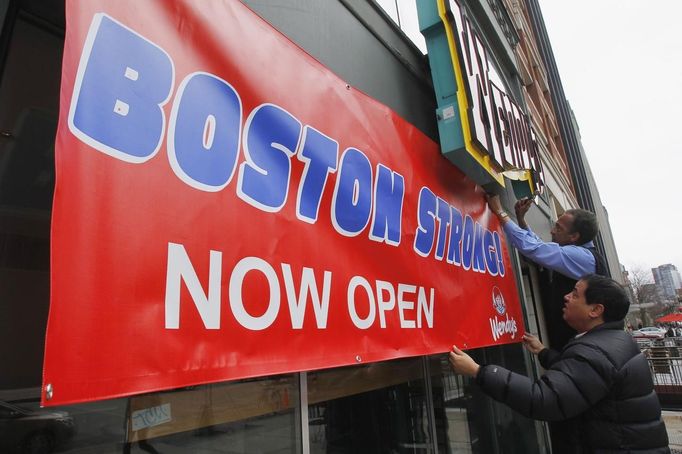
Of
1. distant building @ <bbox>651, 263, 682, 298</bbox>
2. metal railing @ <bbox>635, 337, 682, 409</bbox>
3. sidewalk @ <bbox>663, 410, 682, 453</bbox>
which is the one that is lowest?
sidewalk @ <bbox>663, 410, 682, 453</bbox>

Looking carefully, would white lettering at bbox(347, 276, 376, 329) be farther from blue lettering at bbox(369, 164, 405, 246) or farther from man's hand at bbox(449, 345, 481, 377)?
man's hand at bbox(449, 345, 481, 377)

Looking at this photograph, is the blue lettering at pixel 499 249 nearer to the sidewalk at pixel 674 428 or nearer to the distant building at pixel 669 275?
the sidewalk at pixel 674 428

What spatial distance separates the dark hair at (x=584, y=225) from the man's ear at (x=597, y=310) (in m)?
1.46

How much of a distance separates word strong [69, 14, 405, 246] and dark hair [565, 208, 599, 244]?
A: 2.51 m

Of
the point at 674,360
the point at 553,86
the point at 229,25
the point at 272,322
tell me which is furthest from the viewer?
the point at 553,86

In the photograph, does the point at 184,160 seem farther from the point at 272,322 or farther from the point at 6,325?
the point at 6,325

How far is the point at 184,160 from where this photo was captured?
4.32ft

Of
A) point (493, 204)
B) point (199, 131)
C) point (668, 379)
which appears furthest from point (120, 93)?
point (668, 379)

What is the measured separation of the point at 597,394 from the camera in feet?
6.75

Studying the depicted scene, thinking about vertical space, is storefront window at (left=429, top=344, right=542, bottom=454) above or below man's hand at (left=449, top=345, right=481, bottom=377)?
below

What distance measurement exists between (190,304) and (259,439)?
109cm

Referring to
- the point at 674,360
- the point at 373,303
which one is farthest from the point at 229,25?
the point at 674,360

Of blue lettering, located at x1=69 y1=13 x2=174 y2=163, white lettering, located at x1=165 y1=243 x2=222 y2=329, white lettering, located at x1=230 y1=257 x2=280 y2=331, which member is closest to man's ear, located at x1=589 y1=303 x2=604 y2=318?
white lettering, located at x1=230 y1=257 x2=280 y2=331

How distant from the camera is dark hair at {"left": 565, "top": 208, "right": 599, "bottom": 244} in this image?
3617mm
